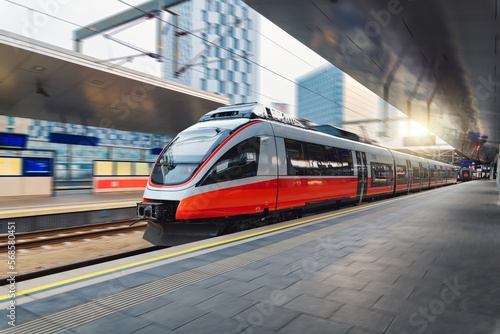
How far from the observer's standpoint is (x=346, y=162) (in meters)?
12.0

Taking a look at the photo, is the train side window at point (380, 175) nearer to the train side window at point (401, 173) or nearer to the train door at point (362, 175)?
the train door at point (362, 175)

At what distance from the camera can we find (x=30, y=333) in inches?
96.7

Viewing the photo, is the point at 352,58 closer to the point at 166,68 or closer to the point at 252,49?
the point at 166,68

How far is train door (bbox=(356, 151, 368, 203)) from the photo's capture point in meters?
13.0

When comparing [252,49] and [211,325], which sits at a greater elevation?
[252,49]

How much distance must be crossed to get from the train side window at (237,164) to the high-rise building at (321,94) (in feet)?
179

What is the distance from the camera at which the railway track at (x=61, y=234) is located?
807 cm

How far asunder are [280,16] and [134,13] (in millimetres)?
7976

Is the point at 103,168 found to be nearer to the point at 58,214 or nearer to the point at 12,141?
the point at 12,141

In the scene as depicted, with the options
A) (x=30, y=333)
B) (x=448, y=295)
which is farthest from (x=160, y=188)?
(x=448, y=295)

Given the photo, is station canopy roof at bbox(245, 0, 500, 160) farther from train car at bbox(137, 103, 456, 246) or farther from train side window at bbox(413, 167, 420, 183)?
train side window at bbox(413, 167, 420, 183)

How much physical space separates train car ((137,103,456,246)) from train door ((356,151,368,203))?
2.72 m

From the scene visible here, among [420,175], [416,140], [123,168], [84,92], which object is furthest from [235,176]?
[416,140]

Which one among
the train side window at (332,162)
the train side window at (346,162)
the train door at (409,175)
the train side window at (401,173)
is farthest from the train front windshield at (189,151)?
the train door at (409,175)
